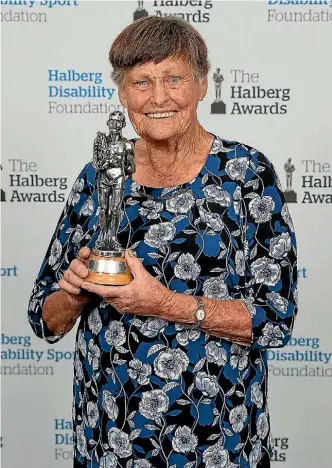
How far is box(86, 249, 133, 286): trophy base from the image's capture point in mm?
1346

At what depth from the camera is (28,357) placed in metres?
2.73

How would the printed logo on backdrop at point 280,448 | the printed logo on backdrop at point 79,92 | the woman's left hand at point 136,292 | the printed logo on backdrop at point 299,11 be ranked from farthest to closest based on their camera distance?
the printed logo on backdrop at point 280,448, the printed logo on backdrop at point 79,92, the printed logo on backdrop at point 299,11, the woman's left hand at point 136,292

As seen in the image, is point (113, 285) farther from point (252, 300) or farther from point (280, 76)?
point (280, 76)

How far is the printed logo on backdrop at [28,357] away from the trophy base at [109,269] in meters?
1.40

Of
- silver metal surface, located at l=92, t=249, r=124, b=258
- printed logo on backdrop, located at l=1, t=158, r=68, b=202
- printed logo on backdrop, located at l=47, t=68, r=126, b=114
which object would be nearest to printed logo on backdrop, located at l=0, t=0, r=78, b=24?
printed logo on backdrop, located at l=47, t=68, r=126, b=114

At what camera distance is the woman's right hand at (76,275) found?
1.39m

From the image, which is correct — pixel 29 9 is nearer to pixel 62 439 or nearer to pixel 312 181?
pixel 312 181

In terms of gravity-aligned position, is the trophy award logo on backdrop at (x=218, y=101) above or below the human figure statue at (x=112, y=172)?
above

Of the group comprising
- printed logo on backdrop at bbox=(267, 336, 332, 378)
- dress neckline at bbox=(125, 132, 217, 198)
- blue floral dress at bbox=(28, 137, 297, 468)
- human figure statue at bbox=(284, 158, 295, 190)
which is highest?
human figure statue at bbox=(284, 158, 295, 190)

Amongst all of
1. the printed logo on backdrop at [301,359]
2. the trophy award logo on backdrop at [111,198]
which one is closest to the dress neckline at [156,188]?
the trophy award logo on backdrop at [111,198]

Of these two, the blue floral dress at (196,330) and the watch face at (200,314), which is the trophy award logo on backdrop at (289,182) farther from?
the watch face at (200,314)

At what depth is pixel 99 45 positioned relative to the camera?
254cm

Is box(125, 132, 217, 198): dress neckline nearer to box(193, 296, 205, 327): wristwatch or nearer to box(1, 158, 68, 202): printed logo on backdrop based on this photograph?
box(193, 296, 205, 327): wristwatch

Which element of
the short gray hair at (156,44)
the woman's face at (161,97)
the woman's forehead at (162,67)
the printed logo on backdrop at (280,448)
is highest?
the short gray hair at (156,44)
